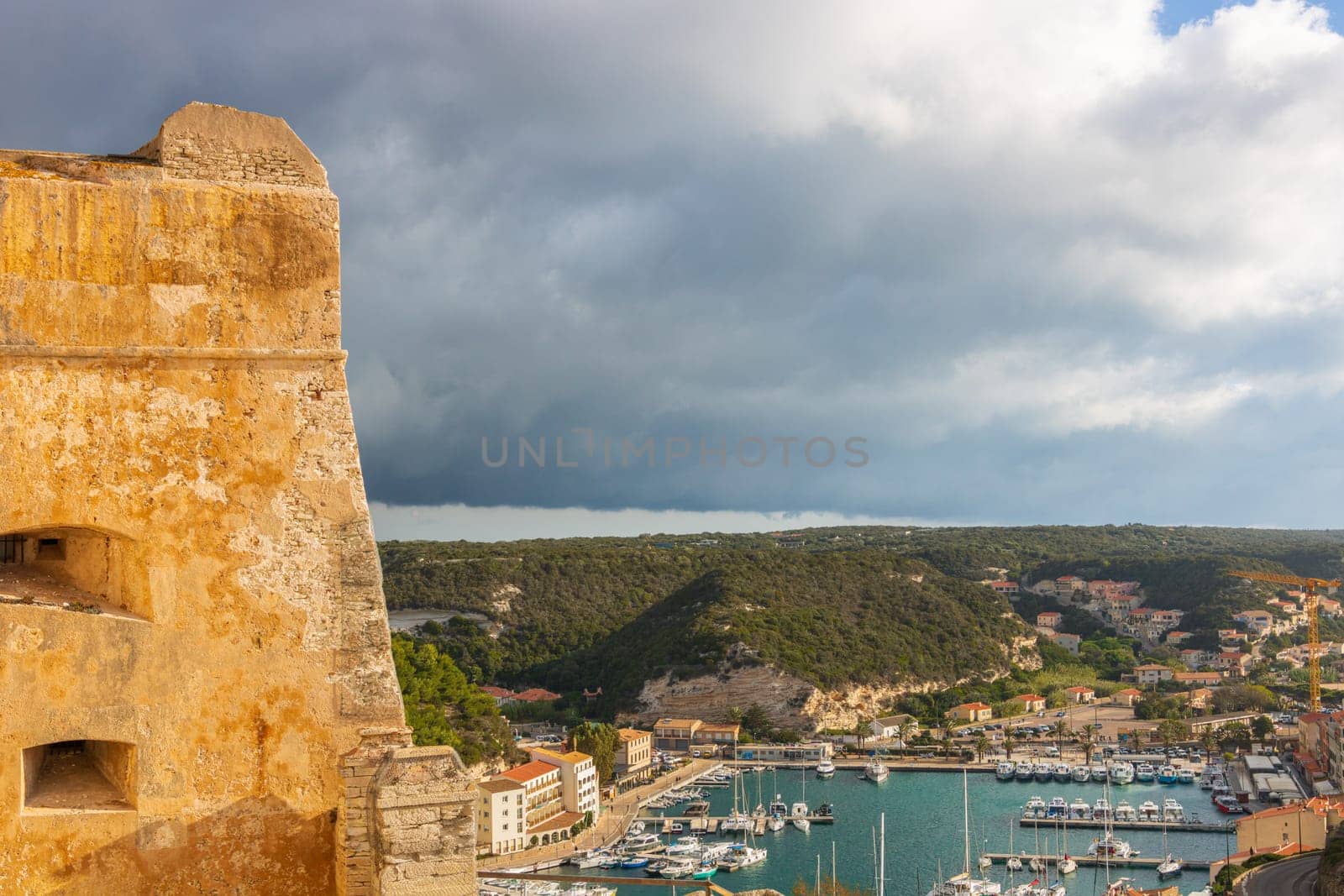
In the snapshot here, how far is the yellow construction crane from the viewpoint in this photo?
3061 inches

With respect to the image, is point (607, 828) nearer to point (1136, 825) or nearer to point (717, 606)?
point (1136, 825)

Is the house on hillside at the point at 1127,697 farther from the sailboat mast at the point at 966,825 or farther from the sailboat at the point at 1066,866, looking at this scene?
the sailboat at the point at 1066,866

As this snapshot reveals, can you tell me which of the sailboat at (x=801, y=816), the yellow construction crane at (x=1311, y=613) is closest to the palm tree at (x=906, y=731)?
the sailboat at (x=801, y=816)

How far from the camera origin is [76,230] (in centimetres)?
570

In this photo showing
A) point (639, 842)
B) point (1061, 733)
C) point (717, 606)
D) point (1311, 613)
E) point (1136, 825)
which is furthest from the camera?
point (1311, 613)

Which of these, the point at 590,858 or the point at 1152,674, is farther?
the point at 1152,674

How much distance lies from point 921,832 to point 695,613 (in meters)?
34.0

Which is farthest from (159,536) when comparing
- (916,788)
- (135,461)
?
(916,788)

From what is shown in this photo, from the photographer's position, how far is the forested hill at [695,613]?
259 feet

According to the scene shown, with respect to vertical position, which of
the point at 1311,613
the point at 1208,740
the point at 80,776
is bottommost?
the point at 1208,740

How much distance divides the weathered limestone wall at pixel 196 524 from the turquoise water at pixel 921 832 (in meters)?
30.5

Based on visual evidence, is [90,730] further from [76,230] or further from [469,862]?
[76,230]

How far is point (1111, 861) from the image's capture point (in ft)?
149

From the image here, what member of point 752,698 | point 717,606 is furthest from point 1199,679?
point 717,606
